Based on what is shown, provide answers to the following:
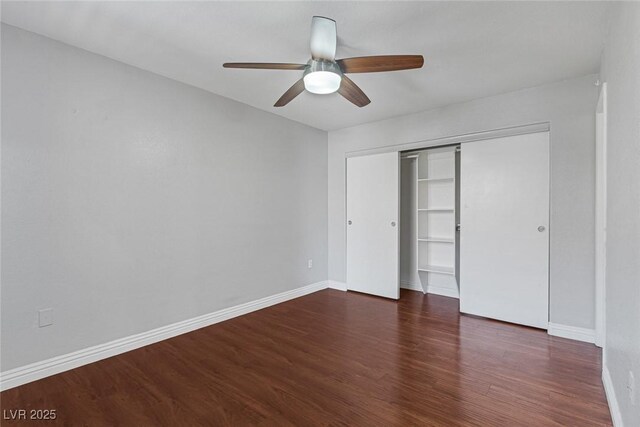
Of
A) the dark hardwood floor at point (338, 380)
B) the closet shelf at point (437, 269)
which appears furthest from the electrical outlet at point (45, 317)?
the closet shelf at point (437, 269)

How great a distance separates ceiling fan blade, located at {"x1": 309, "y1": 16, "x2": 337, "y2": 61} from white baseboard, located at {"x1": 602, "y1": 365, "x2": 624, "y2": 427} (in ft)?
8.65

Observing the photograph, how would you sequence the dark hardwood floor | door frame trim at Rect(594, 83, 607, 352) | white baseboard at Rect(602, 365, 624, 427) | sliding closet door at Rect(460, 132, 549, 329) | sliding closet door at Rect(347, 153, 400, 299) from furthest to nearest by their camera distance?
sliding closet door at Rect(347, 153, 400, 299), sliding closet door at Rect(460, 132, 549, 329), door frame trim at Rect(594, 83, 607, 352), the dark hardwood floor, white baseboard at Rect(602, 365, 624, 427)

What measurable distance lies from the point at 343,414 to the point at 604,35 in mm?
3097

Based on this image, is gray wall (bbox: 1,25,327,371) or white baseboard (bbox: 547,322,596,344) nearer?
gray wall (bbox: 1,25,327,371)

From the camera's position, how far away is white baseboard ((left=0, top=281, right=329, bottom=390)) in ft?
6.92

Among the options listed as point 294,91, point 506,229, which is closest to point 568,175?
point 506,229

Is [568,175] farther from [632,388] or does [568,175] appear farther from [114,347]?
[114,347]

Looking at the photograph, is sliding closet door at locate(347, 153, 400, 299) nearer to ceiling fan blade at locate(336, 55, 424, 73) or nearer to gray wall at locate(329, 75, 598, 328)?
gray wall at locate(329, 75, 598, 328)

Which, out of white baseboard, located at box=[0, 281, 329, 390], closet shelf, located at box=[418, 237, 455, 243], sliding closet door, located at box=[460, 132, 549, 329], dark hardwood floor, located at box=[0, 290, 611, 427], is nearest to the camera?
dark hardwood floor, located at box=[0, 290, 611, 427]

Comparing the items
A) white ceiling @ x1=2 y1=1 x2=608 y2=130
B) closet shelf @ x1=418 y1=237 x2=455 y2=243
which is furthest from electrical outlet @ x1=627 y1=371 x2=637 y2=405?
closet shelf @ x1=418 y1=237 x2=455 y2=243

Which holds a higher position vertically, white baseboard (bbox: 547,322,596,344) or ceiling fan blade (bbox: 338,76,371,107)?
ceiling fan blade (bbox: 338,76,371,107)

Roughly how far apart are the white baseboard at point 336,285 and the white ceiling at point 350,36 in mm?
2815

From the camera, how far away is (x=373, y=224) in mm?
4309

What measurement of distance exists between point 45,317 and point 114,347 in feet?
1.85
